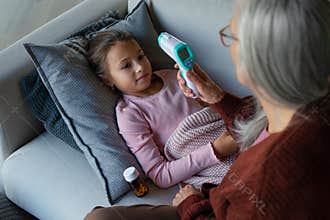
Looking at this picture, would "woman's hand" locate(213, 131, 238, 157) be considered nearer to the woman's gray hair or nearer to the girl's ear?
the girl's ear

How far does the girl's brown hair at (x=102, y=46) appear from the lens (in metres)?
1.48

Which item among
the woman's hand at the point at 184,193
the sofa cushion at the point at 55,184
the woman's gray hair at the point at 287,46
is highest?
the woman's gray hair at the point at 287,46

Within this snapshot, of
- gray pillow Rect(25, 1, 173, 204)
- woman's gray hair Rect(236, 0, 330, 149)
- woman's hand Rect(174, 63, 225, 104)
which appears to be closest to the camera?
woman's gray hair Rect(236, 0, 330, 149)

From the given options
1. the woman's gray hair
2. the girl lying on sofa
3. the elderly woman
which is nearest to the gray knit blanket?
the girl lying on sofa

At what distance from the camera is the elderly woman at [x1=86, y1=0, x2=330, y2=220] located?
877 mm

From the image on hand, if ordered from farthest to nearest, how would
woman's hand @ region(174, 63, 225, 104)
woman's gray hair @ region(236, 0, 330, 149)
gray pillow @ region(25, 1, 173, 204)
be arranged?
gray pillow @ region(25, 1, 173, 204), woman's hand @ region(174, 63, 225, 104), woman's gray hair @ region(236, 0, 330, 149)

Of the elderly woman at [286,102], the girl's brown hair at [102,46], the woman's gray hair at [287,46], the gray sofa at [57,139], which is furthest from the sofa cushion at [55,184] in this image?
the woman's gray hair at [287,46]

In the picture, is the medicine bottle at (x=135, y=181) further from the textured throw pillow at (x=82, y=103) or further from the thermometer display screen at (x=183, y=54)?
the thermometer display screen at (x=183, y=54)

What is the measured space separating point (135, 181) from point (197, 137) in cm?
20

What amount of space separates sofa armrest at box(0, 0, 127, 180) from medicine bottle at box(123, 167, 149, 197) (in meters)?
0.35

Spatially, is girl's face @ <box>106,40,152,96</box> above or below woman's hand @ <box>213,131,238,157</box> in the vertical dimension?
above

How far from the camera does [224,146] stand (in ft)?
4.56

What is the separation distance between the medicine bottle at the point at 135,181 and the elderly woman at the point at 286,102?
1.27ft

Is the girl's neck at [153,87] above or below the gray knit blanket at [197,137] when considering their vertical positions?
above
